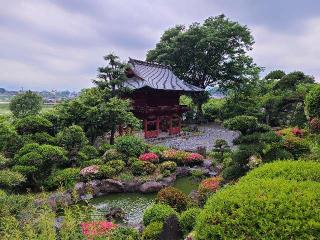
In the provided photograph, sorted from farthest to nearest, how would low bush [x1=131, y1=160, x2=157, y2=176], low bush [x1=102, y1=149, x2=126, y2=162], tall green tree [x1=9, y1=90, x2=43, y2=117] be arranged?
tall green tree [x1=9, y1=90, x2=43, y2=117] → low bush [x1=102, y1=149, x2=126, y2=162] → low bush [x1=131, y1=160, x2=157, y2=176]

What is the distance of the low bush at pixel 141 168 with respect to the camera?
17.5m

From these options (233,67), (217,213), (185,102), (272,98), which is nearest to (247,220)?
(217,213)

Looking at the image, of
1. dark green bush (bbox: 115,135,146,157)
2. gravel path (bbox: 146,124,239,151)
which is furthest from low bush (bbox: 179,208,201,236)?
gravel path (bbox: 146,124,239,151)

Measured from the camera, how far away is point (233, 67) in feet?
121

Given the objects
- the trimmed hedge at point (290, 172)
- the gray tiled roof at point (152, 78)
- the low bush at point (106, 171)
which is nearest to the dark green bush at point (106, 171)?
the low bush at point (106, 171)

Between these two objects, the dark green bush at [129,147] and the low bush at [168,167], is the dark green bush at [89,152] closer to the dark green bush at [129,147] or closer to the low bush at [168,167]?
the dark green bush at [129,147]

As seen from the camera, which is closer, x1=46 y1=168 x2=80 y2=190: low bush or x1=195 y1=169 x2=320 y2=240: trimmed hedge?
x1=195 y1=169 x2=320 y2=240: trimmed hedge

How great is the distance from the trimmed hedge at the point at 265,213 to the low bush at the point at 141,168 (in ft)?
40.5

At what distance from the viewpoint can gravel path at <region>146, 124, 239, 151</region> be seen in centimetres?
2555

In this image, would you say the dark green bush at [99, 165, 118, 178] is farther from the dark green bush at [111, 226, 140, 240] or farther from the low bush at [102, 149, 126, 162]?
the dark green bush at [111, 226, 140, 240]

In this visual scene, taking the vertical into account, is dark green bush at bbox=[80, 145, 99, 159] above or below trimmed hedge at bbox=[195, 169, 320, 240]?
below

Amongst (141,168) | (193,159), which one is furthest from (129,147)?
(193,159)

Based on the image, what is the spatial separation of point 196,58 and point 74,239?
33.5 m

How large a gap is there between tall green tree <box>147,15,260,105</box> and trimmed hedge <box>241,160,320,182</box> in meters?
31.1
